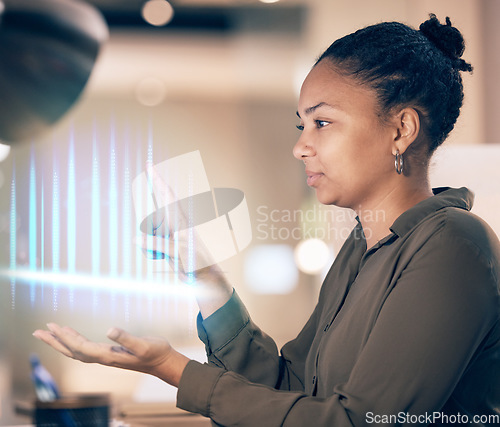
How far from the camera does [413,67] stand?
2.47ft

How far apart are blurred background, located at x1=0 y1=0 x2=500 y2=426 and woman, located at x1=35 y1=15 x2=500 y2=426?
0.66 meters

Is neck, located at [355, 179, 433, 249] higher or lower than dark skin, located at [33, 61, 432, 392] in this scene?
lower

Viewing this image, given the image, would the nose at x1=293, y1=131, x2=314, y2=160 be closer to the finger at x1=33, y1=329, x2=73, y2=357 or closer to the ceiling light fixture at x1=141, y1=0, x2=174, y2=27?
the finger at x1=33, y1=329, x2=73, y2=357

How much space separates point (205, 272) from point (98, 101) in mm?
948

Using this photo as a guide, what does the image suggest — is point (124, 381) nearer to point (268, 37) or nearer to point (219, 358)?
point (219, 358)

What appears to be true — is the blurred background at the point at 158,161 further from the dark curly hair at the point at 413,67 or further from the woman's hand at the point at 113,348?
the woman's hand at the point at 113,348

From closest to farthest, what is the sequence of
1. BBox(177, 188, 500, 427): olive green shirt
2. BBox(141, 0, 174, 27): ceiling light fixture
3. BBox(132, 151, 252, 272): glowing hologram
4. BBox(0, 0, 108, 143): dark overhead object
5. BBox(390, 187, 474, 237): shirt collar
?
Result: BBox(177, 188, 500, 427): olive green shirt < BBox(390, 187, 474, 237): shirt collar < BBox(132, 151, 252, 272): glowing hologram < BBox(0, 0, 108, 143): dark overhead object < BBox(141, 0, 174, 27): ceiling light fixture

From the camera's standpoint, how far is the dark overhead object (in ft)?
4.40

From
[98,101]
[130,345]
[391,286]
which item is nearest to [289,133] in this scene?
[98,101]

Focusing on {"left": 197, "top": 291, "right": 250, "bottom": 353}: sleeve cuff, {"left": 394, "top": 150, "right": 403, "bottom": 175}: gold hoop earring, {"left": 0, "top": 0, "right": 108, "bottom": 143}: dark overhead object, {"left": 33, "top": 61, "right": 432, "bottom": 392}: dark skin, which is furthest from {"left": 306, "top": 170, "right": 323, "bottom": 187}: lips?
{"left": 0, "top": 0, "right": 108, "bottom": 143}: dark overhead object

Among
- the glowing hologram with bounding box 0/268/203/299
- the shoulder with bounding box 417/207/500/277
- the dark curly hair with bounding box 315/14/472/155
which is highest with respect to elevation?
the dark curly hair with bounding box 315/14/472/155

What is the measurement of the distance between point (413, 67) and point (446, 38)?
0.30 ft

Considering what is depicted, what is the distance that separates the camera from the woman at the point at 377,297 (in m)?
0.57

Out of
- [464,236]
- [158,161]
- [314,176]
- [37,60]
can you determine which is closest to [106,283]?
[158,161]
